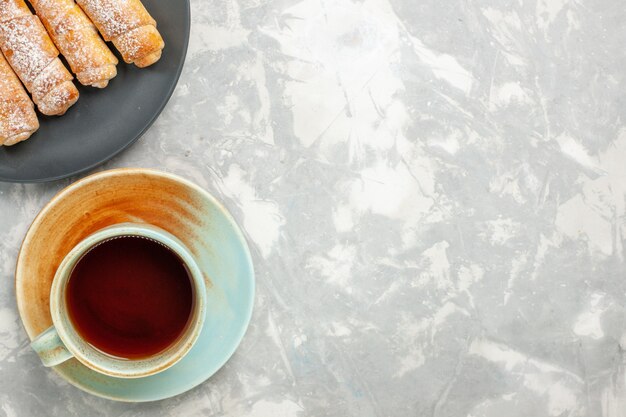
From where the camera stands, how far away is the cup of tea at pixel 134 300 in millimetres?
906

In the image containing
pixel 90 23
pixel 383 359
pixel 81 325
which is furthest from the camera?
pixel 383 359

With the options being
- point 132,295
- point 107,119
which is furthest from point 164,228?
point 107,119

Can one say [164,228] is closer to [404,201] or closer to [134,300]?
[134,300]

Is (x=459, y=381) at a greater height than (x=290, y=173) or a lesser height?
lesser

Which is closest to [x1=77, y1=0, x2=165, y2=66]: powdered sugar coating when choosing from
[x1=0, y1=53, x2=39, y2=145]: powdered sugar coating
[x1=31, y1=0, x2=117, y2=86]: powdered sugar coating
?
[x1=31, y1=0, x2=117, y2=86]: powdered sugar coating

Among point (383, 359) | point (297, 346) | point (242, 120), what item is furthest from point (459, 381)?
point (242, 120)

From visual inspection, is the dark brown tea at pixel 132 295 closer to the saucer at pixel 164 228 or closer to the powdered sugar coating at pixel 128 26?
the saucer at pixel 164 228

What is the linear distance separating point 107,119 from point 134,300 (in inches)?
11.2

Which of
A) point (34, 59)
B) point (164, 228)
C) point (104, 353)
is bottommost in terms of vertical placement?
point (104, 353)

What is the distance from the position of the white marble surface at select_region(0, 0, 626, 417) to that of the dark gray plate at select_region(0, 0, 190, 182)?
7cm

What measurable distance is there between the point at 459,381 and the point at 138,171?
63cm

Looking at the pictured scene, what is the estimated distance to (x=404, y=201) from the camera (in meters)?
1.16

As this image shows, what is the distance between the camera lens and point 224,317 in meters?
1.02

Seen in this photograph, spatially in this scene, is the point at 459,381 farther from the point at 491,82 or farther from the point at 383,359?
the point at 491,82
